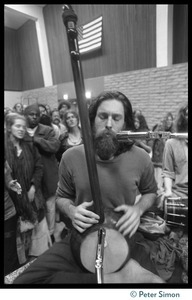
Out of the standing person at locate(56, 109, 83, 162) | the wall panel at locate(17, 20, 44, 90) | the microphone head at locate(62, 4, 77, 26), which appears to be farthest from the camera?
the wall panel at locate(17, 20, 44, 90)

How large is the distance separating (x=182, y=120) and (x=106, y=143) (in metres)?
0.22

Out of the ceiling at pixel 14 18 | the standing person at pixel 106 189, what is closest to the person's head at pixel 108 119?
the standing person at pixel 106 189

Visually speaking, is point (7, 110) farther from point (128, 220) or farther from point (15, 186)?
point (128, 220)

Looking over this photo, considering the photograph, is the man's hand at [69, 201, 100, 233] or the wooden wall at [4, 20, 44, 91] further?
the wooden wall at [4, 20, 44, 91]

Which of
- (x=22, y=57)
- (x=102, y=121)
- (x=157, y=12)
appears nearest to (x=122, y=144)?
(x=102, y=121)

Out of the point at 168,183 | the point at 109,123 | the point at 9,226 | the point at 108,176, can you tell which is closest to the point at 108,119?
the point at 109,123

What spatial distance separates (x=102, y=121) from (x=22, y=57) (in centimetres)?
43

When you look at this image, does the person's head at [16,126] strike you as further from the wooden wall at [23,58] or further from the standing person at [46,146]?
the wooden wall at [23,58]

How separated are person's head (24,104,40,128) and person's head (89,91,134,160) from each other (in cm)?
15

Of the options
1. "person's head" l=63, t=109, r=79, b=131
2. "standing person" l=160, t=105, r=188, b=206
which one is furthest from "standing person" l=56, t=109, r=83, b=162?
"standing person" l=160, t=105, r=188, b=206

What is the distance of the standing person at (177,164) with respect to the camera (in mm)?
389

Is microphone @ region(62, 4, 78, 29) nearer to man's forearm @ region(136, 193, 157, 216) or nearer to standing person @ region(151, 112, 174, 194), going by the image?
standing person @ region(151, 112, 174, 194)

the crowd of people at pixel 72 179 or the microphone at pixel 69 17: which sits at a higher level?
the microphone at pixel 69 17

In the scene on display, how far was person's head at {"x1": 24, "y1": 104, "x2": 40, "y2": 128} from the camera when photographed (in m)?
0.39
